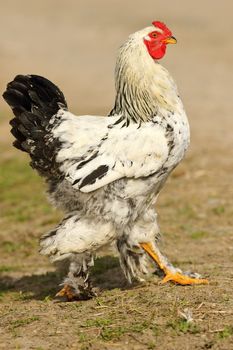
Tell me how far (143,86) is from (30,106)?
1.08 m

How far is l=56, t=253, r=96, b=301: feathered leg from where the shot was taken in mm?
6645

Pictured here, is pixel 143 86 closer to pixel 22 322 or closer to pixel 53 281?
pixel 22 322


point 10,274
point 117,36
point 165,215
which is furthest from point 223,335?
point 117,36

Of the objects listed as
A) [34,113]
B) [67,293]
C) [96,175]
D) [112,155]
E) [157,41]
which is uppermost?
[157,41]

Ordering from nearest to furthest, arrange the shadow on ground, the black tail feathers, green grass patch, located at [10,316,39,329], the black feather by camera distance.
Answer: green grass patch, located at [10,316,39,329], the black feather, the black tail feathers, the shadow on ground

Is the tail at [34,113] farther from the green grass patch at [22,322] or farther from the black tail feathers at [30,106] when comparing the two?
the green grass patch at [22,322]

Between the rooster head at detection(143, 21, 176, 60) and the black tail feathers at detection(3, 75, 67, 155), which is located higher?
the rooster head at detection(143, 21, 176, 60)

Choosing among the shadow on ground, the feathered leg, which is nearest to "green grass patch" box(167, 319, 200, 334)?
the feathered leg

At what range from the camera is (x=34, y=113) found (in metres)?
6.59

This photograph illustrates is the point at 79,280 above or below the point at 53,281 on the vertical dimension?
above

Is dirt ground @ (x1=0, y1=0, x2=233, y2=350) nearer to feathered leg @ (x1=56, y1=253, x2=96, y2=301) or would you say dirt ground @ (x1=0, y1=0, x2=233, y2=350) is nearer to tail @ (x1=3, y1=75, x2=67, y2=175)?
feathered leg @ (x1=56, y1=253, x2=96, y2=301)

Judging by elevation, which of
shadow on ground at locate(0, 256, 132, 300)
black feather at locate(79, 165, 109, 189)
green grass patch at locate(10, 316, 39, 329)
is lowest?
shadow on ground at locate(0, 256, 132, 300)

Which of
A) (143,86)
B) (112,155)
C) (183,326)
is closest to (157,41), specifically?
(143,86)

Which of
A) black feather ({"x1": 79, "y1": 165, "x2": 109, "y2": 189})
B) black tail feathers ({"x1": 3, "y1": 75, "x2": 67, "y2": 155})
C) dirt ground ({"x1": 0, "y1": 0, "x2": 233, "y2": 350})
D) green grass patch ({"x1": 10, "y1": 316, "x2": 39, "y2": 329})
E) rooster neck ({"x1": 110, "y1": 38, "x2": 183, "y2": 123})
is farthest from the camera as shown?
black tail feathers ({"x1": 3, "y1": 75, "x2": 67, "y2": 155})
